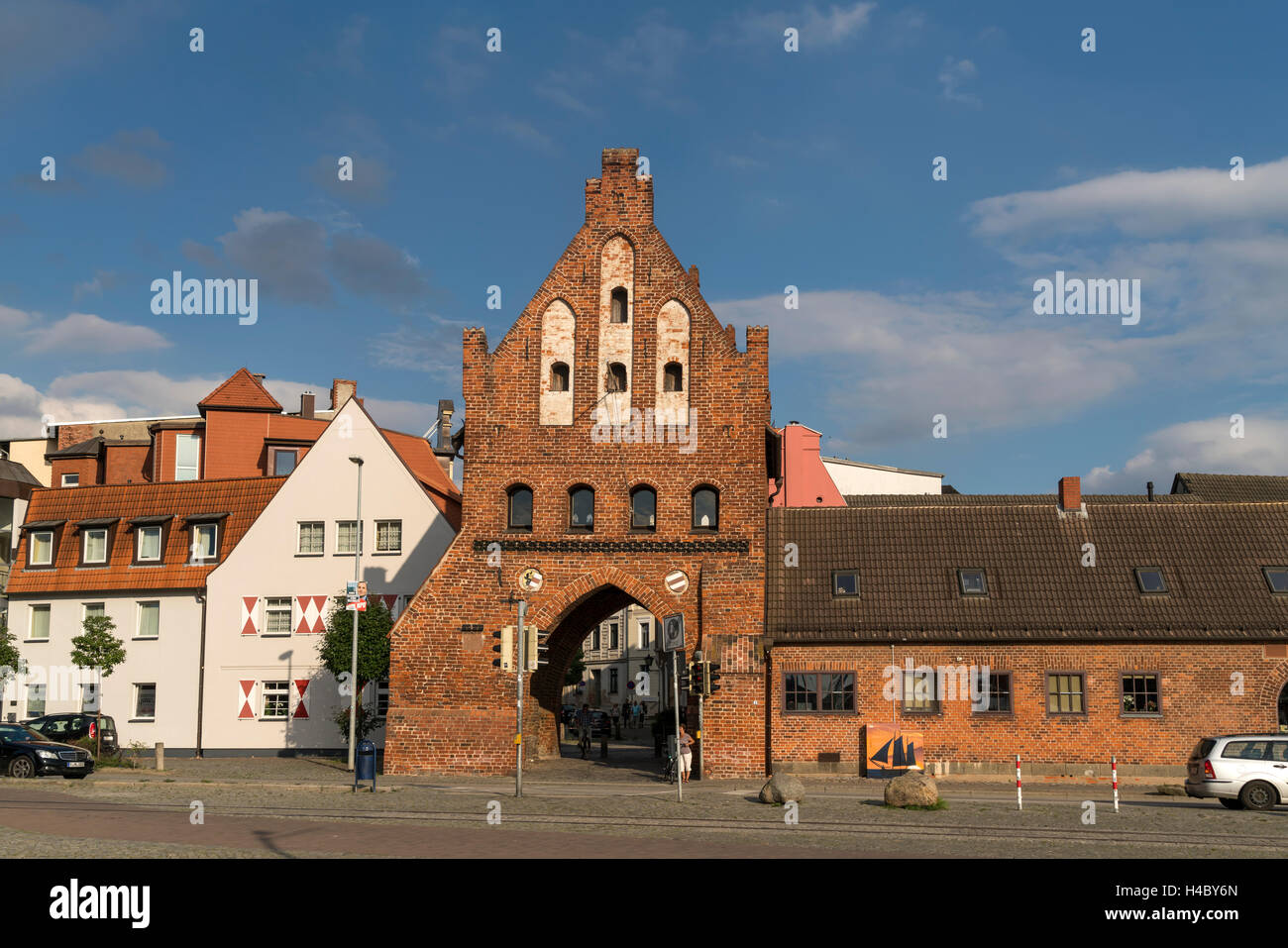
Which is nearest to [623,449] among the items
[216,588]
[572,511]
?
[572,511]

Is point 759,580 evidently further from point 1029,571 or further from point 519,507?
point 1029,571

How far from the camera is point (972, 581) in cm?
3288

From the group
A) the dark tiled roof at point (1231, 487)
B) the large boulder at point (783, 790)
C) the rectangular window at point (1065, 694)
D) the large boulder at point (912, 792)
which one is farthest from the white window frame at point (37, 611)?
the dark tiled roof at point (1231, 487)

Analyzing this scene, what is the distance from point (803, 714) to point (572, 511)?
310 inches

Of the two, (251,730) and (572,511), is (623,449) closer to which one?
(572,511)

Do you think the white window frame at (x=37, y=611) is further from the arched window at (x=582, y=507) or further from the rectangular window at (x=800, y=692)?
the rectangular window at (x=800, y=692)

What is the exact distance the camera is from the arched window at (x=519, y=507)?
108 feet

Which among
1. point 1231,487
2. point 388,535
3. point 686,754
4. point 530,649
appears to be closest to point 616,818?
point 530,649

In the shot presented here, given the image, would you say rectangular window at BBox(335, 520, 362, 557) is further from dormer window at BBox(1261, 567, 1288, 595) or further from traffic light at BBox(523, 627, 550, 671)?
dormer window at BBox(1261, 567, 1288, 595)

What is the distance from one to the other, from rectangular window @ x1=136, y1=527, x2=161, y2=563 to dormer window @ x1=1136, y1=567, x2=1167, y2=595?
31629mm

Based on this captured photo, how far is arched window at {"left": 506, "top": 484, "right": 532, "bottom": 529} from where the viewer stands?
3303cm

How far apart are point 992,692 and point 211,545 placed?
26725 mm

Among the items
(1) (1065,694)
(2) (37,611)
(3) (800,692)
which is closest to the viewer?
(1) (1065,694)

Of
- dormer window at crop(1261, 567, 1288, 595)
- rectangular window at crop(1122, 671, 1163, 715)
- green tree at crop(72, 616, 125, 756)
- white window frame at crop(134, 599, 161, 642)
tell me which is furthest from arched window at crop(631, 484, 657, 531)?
white window frame at crop(134, 599, 161, 642)
